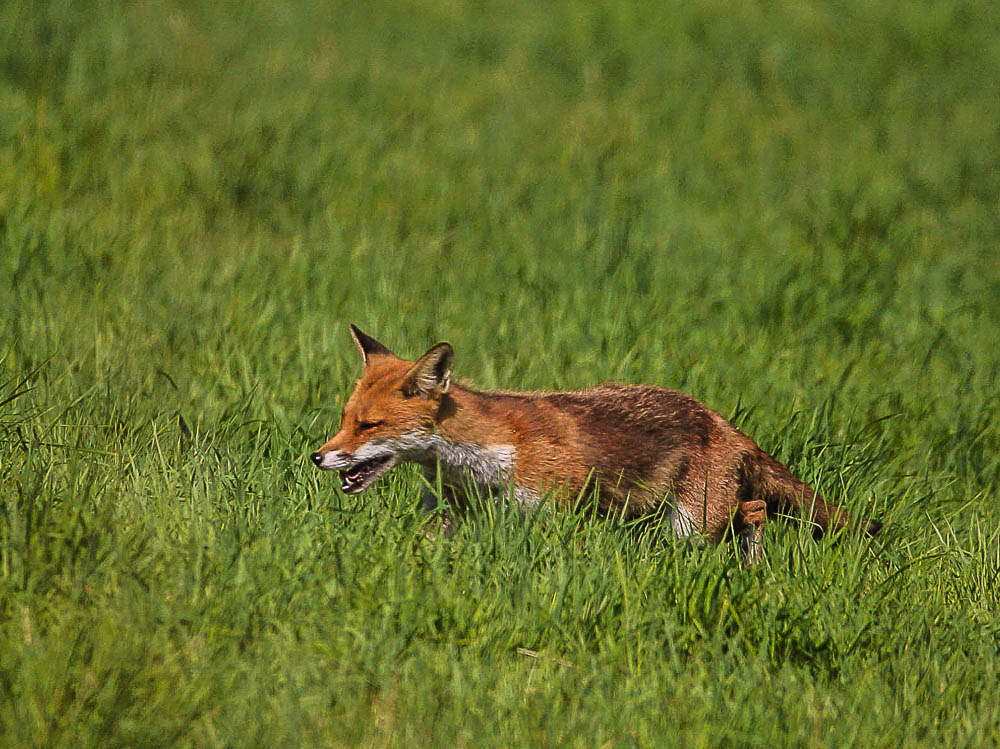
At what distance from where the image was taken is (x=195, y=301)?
785cm

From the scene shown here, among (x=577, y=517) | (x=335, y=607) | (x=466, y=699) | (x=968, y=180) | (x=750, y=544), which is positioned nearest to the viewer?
(x=466, y=699)

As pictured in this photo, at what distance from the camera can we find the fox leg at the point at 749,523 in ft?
18.9

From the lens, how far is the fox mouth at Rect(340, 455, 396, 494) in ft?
18.3

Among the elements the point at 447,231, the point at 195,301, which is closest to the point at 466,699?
the point at 195,301

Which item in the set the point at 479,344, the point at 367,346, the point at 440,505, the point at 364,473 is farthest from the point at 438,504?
the point at 479,344

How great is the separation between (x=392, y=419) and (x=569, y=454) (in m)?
0.90

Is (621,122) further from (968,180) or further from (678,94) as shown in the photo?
(968,180)

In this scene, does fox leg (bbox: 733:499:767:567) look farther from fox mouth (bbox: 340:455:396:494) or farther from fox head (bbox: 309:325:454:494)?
fox mouth (bbox: 340:455:396:494)

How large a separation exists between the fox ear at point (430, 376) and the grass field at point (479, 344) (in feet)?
1.77

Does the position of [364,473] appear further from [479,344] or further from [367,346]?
[479,344]

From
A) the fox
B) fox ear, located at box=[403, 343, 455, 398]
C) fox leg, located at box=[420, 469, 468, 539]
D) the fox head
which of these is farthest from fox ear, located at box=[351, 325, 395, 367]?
fox leg, located at box=[420, 469, 468, 539]

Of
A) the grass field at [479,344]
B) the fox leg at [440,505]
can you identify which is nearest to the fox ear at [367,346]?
the grass field at [479,344]

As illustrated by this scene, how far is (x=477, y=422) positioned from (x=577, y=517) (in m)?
0.88

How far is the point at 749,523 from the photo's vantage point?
5812 millimetres
